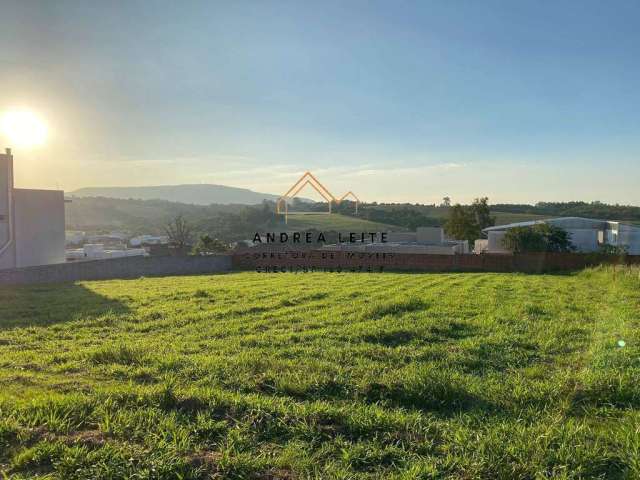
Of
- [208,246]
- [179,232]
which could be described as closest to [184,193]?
[179,232]

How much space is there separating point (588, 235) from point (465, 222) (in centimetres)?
1000

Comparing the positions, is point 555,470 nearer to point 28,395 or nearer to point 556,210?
point 28,395

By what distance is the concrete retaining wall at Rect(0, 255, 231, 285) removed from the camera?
49.5 ft

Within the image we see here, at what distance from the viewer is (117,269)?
19.6 m

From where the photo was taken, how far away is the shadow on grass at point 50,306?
7602mm

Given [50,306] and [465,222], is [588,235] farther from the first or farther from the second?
[50,306]

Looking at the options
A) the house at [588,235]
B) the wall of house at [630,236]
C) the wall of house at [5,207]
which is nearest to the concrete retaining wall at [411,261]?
the house at [588,235]

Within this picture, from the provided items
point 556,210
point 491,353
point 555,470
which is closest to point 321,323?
point 491,353

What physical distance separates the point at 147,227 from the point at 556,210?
49120 mm

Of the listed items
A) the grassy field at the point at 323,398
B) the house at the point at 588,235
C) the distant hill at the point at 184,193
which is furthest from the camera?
the distant hill at the point at 184,193

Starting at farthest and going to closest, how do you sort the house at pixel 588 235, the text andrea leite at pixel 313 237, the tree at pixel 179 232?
the tree at pixel 179 232 → the text andrea leite at pixel 313 237 → the house at pixel 588 235

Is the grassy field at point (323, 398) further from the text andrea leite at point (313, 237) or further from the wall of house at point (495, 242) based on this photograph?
the wall of house at point (495, 242)

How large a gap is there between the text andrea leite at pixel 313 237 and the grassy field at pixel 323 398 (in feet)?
79.0

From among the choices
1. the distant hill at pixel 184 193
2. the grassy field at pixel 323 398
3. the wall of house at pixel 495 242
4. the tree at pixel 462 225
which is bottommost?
the grassy field at pixel 323 398
